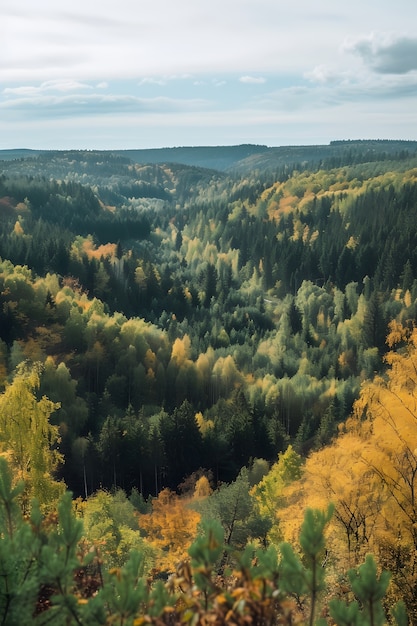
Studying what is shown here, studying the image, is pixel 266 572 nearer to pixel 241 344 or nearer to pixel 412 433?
pixel 412 433

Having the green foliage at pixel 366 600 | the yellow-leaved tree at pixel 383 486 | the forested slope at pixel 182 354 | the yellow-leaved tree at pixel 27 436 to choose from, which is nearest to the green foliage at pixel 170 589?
the green foliage at pixel 366 600

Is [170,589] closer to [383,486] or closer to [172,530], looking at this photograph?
[383,486]

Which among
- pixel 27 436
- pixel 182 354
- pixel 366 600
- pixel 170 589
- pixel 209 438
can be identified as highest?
pixel 366 600

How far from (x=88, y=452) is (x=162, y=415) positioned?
1224cm

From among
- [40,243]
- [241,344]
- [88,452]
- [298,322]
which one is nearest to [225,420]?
[88,452]

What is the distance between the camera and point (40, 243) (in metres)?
154

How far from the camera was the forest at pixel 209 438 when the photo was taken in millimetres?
7734

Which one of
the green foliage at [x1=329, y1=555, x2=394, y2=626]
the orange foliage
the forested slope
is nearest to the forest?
the green foliage at [x1=329, y1=555, x2=394, y2=626]

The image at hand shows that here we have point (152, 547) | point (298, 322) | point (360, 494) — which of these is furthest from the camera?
point (298, 322)

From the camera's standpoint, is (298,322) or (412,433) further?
(298,322)

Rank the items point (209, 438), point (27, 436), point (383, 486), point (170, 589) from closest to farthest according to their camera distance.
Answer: point (170, 589) → point (383, 486) → point (27, 436) → point (209, 438)

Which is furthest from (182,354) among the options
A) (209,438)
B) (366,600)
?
(366,600)

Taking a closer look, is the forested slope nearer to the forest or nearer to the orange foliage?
the forest

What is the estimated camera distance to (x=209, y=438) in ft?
261
